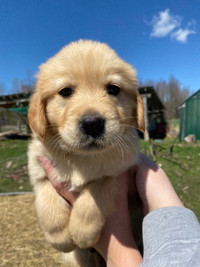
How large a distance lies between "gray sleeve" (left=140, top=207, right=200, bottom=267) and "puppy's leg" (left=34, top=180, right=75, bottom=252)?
750mm

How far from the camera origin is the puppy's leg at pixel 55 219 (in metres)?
1.78

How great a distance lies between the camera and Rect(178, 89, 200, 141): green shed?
13110 millimetres

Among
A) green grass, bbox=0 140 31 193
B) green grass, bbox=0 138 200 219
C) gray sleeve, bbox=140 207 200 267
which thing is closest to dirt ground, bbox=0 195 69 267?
gray sleeve, bbox=140 207 200 267

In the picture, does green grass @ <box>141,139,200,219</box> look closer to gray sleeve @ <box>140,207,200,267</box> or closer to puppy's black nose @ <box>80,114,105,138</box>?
gray sleeve @ <box>140,207,200,267</box>

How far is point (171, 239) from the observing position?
114 cm

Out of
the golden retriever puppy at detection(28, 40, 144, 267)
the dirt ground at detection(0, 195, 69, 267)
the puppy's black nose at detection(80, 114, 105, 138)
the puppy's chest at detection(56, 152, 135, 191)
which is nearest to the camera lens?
the puppy's black nose at detection(80, 114, 105, 138)

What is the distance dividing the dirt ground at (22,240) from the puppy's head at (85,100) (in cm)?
154

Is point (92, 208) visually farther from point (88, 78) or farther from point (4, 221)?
point (4, 221)

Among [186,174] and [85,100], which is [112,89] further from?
[186,174]

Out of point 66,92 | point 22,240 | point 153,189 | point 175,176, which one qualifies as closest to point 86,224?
point 153,189

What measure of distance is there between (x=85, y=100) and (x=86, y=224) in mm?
994

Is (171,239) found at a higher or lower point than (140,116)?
lower

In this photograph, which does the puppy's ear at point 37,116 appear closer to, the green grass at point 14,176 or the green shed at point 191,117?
the green grass at point 14,176

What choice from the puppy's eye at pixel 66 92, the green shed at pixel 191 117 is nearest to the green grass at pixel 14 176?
the puppy's eye at pixel 66 92
